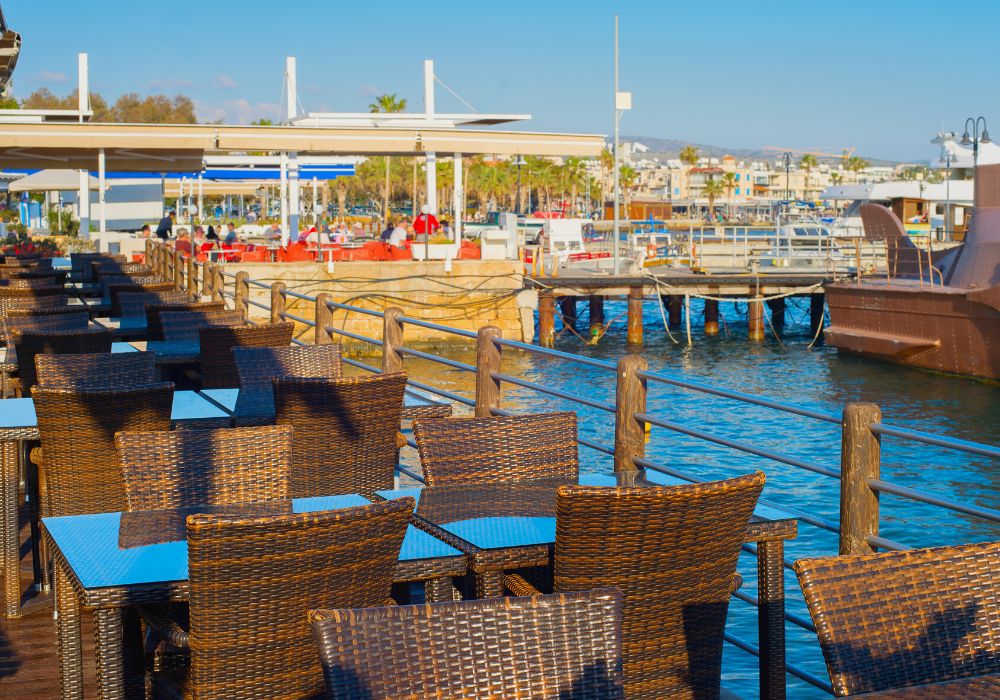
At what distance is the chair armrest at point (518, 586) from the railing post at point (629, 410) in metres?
1.61

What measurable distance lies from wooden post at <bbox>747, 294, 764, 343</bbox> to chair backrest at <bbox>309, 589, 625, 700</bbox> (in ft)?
120

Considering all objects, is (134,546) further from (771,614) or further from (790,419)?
(790,419)

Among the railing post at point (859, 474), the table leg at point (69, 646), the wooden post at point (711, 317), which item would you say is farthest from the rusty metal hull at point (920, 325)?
the table leg at point (69, 646)

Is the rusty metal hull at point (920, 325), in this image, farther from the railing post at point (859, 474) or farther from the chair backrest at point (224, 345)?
the railing post at point (859, 474)

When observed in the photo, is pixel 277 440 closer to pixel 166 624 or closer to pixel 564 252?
pixel 166 624

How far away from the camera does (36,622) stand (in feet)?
16.3

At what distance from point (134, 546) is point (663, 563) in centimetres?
140

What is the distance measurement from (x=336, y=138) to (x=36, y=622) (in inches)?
784

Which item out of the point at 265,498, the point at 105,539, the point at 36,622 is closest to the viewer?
the point at 105,539

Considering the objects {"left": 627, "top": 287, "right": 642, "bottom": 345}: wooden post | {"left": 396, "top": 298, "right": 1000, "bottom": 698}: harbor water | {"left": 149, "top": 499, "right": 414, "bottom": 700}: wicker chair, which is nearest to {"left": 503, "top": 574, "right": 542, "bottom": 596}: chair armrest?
{"left": 149, "top": 499, "right": 414, "bottom": 700}: wicker chair

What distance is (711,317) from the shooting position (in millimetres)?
38719

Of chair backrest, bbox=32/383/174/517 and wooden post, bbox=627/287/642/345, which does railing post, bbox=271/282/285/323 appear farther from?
wooden post, bbox=627/287/642/345

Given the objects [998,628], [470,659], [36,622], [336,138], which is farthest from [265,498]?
[336,138]

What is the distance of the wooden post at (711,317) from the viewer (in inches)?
1521
